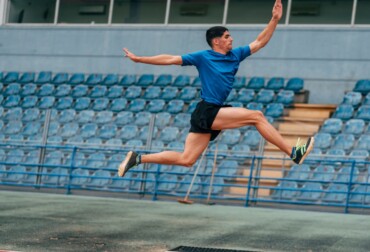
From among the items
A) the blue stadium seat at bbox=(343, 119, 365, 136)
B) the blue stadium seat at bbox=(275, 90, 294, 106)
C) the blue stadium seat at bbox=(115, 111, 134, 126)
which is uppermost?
the blue stadium seat at bbox=(275, 90, 294, 106)

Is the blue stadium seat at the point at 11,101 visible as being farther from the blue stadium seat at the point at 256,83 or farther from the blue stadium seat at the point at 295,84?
the blue stadium seat at the point at 295,84

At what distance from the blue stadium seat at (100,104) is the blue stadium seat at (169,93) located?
1.53 metres

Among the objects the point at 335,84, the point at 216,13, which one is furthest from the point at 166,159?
the point at 216,13

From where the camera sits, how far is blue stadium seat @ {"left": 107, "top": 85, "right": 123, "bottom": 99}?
2144cm

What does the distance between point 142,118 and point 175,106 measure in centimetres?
93

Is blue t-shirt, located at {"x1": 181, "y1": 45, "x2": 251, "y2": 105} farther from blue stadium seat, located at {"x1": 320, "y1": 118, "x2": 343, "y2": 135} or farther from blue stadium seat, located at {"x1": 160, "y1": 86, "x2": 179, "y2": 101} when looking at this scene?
blue stadium seat, located at {"x1": 160, "y1": 86, "x2": 179, "y2": 101}

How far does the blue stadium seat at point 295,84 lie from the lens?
1998 centimetres

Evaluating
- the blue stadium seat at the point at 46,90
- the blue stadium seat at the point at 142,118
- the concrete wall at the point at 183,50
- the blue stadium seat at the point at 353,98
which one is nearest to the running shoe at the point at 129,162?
the blue stadium seat at the point at 142,118

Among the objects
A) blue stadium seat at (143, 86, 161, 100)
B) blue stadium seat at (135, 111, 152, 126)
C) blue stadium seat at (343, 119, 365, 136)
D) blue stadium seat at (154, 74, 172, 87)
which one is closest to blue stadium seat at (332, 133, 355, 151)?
blue stadium seat at (343, 119, 365, 136)

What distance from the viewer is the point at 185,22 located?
22453mm

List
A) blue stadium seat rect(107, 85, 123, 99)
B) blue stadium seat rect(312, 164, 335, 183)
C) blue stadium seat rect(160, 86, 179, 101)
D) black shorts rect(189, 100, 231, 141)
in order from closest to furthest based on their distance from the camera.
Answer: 1. black shorts rect(189, 100, 231, 141)
2. blue stadium seat rect(312, 164, 335, 183)
3. blue stadium seat rect(160, 86, 179, 101)
4. blue stadium seat rect(107, 85, 123, 99)

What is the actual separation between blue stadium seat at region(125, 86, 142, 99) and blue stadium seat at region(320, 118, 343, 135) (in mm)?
5467

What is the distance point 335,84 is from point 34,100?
27.3 feet

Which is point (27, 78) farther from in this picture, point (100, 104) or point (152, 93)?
point (152, 93)
